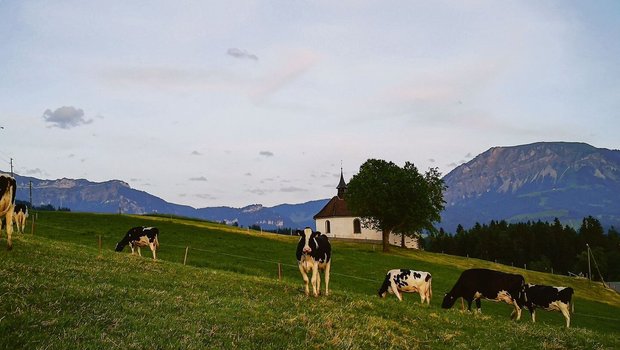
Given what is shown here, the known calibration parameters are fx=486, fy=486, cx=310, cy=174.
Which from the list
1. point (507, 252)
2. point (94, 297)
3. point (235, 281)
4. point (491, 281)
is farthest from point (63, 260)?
point (507, 252)

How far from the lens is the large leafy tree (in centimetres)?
8200

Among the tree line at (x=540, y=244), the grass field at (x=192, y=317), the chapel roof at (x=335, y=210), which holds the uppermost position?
the chapel roof at (x=335, y=210)

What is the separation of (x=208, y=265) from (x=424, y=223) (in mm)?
49016

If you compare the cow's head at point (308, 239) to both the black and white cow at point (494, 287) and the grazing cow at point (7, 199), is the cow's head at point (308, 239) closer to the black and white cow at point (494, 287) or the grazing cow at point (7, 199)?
the black and white cow at point (494, 287)

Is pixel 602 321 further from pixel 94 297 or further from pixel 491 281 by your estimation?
pixel 94 297

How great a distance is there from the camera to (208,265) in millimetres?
44531

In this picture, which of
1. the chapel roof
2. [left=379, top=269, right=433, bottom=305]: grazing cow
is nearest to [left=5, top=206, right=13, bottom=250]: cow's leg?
[left=379, top=269, right=433, bottom=305]: grazing cow

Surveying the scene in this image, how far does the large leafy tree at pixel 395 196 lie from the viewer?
8200cm

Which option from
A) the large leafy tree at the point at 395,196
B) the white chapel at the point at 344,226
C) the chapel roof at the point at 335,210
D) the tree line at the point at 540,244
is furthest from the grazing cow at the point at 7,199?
the tree line at the point at 540,244

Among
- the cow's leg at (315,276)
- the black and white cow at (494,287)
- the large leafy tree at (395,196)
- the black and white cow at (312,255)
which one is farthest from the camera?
the large leafy tree at (395,196)

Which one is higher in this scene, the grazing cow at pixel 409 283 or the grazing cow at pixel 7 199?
the grazing cow at pixel 7 199

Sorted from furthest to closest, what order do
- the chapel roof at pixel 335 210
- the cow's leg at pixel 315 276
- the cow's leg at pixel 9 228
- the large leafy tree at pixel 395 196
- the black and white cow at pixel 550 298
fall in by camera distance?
1. the chapel roof at pixel 335 210
2. the large leafy tree at pixel 395 196
3. the black and white cow at pixel 550 298
4. the cow's leg at pixel 9 228
5. the cow's leg at pixel 315 276

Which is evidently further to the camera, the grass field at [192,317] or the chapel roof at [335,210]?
the chapel roof at [335,210]

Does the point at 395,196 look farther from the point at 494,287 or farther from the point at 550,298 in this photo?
the point at 494,287
